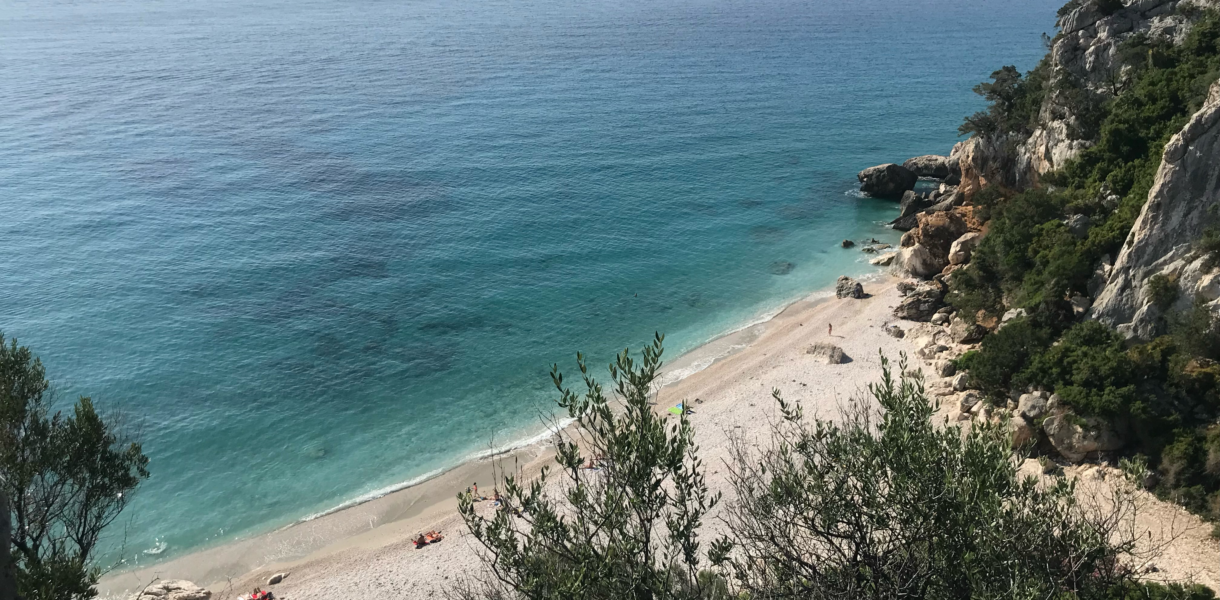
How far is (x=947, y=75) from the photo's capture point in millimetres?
109688

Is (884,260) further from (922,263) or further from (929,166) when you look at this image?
(929,166)

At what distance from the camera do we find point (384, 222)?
2518 inches

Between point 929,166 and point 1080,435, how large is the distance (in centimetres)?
4822

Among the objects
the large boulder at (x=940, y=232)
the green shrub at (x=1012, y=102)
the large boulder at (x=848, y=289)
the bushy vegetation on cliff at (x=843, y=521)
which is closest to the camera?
the bushy vegetation on cliff at (x=843, y=521)

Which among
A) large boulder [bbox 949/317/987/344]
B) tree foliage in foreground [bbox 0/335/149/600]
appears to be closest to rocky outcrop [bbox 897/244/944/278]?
large boulder [bbox 949/317/987/344]

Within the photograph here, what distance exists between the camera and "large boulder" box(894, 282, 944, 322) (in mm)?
43875

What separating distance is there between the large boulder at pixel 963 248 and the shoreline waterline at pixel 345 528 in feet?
83.7

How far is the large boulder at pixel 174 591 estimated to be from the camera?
88.7 ft

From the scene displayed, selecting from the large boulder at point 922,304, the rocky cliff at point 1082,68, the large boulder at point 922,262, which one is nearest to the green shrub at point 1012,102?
the rocky cliff at point 1082,68

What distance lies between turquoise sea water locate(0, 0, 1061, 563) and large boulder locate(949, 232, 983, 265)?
1006 cm

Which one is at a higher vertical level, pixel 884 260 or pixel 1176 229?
pixel 884 260

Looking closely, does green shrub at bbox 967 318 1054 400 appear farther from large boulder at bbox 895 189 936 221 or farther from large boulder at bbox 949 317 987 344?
large boulder at bbox 895 189 936 221

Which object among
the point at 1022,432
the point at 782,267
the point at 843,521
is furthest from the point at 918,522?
the point at 782,267

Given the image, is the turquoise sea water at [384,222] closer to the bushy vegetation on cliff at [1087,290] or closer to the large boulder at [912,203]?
the large boulder at [912,203]
